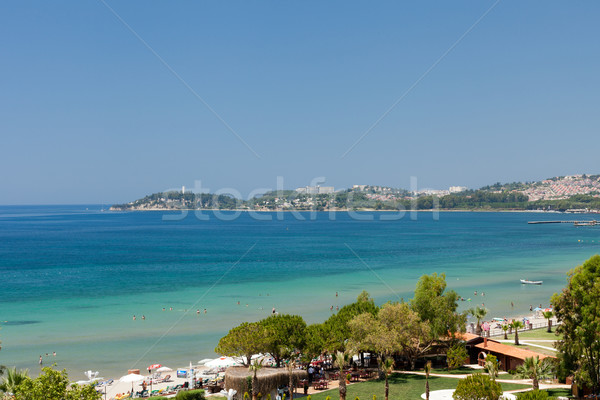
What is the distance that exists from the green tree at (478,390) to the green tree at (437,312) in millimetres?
11169

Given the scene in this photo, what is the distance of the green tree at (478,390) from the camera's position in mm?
16641

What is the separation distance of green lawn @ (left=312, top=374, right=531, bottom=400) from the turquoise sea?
13261mm

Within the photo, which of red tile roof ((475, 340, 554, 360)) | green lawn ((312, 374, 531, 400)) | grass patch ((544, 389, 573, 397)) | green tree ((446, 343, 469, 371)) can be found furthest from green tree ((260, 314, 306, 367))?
grass patch ((544, 389, 573, 397))

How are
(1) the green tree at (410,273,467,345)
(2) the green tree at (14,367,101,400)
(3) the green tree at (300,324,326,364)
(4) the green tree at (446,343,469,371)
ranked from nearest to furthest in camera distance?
(2) the green tree at (14,367,101,400), (3) the green tree at (300,324,326,364), (4) the green tree at (446,343,469,371), (1) the green tree at (410,273,467,345)

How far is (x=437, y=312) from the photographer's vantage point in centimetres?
2908

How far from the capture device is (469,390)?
16.8 meters

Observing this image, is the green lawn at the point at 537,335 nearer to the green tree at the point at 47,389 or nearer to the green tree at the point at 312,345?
the green tree at the point at 312,345

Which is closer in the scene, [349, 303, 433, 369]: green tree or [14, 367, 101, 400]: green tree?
[14, 367, 101, 400]: green tree

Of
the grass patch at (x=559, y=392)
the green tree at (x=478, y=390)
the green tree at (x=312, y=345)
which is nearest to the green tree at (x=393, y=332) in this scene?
the green tree at (x=312, y=345)

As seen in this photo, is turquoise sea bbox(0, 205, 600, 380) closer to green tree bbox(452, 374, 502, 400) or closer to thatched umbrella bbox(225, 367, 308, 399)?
thatched umbrella bbox(225, 367, 308, 399)

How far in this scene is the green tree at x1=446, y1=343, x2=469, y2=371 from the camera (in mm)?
27531

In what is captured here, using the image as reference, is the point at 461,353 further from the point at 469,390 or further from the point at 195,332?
the point at 195,332

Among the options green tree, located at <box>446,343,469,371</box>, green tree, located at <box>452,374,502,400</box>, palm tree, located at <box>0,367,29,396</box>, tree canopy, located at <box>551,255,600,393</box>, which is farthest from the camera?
green tree, located at <box>446,343,469,371</box>

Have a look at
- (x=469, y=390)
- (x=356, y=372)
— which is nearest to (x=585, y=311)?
(x=469, y=390)
